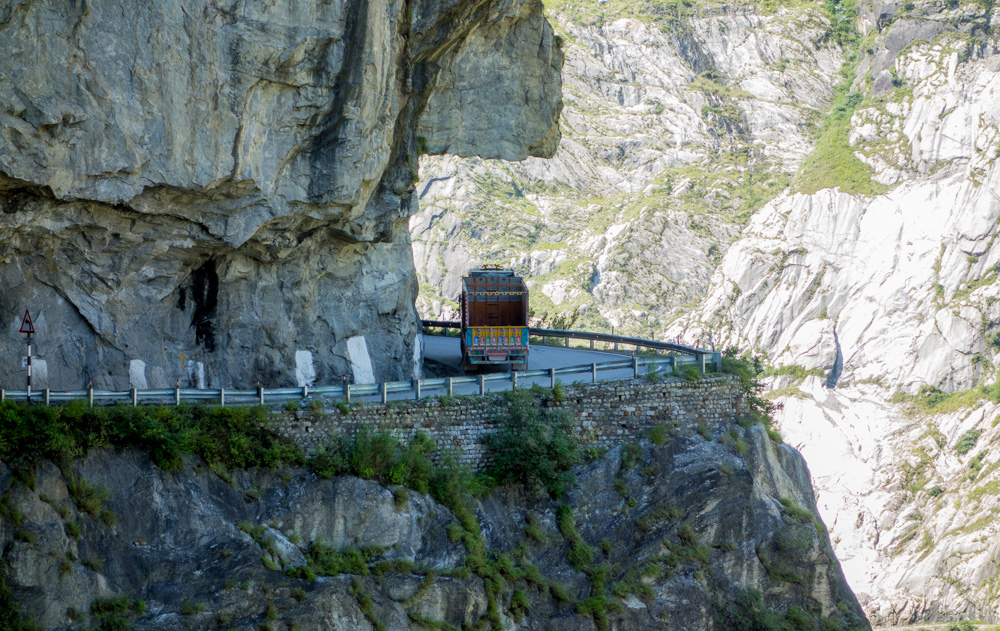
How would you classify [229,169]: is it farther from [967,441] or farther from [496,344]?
[967,441]

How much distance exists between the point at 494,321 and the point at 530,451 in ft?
24.0

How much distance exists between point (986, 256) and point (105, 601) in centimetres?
10179

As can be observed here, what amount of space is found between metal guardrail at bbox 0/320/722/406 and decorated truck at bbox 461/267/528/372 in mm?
3001

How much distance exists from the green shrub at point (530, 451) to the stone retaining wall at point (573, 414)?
1.03ft

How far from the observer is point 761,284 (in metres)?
112

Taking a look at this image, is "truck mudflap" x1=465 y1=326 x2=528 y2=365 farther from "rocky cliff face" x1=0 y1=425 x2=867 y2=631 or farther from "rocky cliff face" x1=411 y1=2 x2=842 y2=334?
"rocky cliff face" x1=411 y1=2 x2=842 y2=334

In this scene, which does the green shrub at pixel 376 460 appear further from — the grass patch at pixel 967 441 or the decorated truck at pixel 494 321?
the grass patch at pixel 967 441

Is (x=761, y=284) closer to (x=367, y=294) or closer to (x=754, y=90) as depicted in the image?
(x=754, y=90)

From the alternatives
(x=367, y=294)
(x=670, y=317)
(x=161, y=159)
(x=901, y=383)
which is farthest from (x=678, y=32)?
(x=161, y=159)

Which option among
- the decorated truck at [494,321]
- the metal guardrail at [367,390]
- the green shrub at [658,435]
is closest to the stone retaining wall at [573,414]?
the green shrub at [658,435]

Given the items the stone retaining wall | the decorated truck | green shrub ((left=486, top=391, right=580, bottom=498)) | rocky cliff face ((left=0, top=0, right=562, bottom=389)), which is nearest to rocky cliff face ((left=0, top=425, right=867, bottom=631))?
green shrub ((left=486, top=391, right=580, bottom=498))

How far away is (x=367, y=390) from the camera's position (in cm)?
2759

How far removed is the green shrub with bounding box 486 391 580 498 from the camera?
1120 inches

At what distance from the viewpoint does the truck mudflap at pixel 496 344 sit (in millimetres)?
33375
